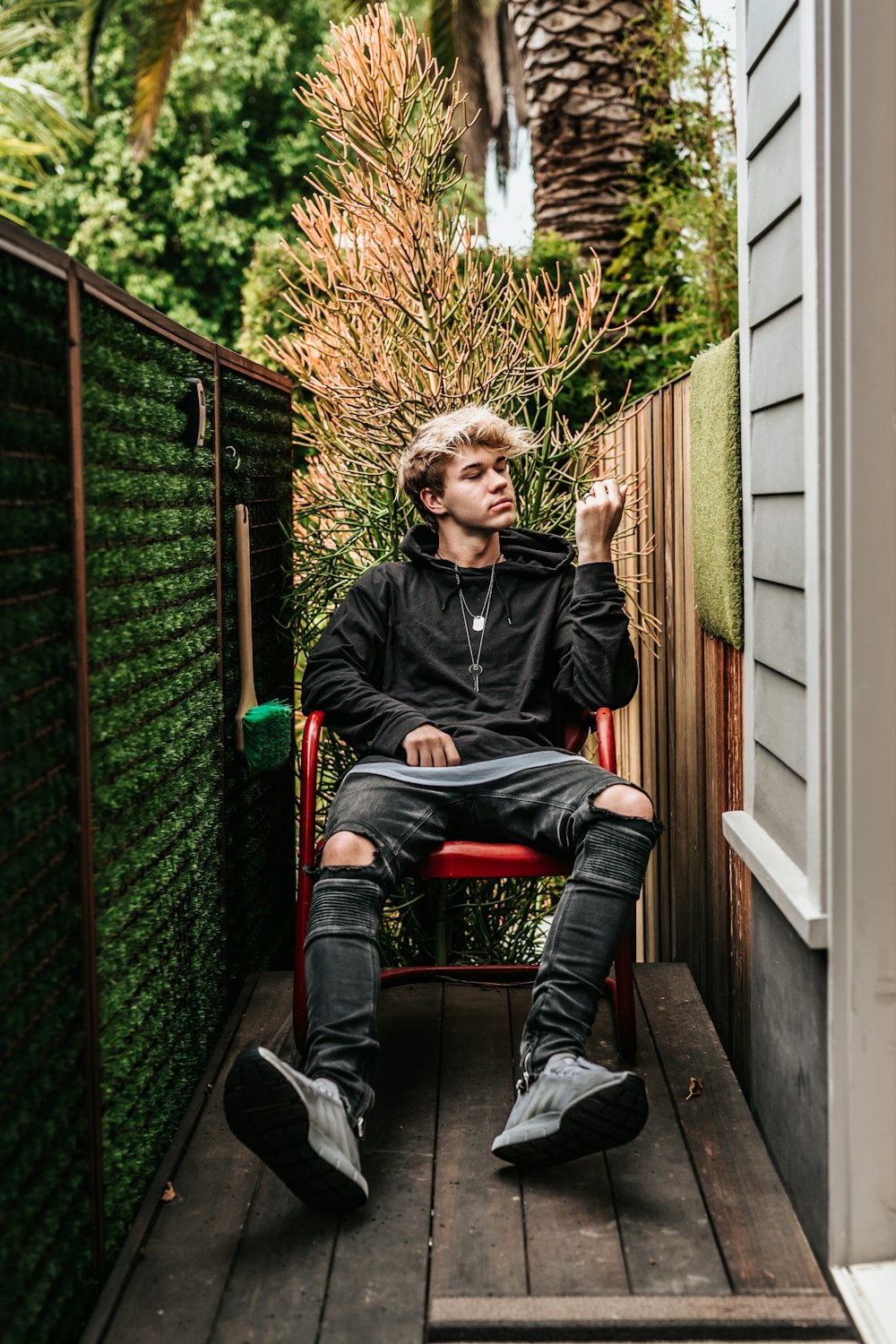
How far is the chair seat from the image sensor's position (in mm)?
2303

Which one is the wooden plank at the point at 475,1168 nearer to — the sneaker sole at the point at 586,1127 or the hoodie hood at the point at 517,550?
the sneaker sole at the point at 586,1127

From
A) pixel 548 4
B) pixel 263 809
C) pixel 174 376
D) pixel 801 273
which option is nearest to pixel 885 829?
pixel 801 273

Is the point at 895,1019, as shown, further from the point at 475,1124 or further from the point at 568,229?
the point at 568,229

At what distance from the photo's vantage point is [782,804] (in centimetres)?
197

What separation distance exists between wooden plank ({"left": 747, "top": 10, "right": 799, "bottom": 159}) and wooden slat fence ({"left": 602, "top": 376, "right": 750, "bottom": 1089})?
0.78 m

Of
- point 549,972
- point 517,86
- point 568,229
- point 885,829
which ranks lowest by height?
point 549,972

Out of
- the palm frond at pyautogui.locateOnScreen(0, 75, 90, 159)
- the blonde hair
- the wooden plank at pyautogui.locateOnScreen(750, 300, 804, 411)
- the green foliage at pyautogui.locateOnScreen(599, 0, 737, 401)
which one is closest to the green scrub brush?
the blonde hair

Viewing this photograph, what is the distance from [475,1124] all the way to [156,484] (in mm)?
1152

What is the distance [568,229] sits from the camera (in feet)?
18.1

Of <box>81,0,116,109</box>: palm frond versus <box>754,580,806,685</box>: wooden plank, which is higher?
<box>81,0,116,109</box>: palm frond

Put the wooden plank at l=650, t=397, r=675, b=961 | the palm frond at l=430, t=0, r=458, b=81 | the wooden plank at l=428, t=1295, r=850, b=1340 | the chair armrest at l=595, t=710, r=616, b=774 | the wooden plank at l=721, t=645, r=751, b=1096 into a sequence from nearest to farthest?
the wooden plank at l=428, t=1295, r=850, b=1340, the wooden plank at l=721, t=645, r=751, b=1096, the chair armrest at l=595, t=710, r=616, b=774, the wooden plank at l=650, t=397, r=675, b=961, the palm frond at l=430, t=0, r=458, b=81

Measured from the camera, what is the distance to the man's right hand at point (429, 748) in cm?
241

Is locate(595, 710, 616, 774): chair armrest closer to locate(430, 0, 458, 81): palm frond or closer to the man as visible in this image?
the man

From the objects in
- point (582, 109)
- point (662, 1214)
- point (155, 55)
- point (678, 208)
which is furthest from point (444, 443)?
point (155, 55)
